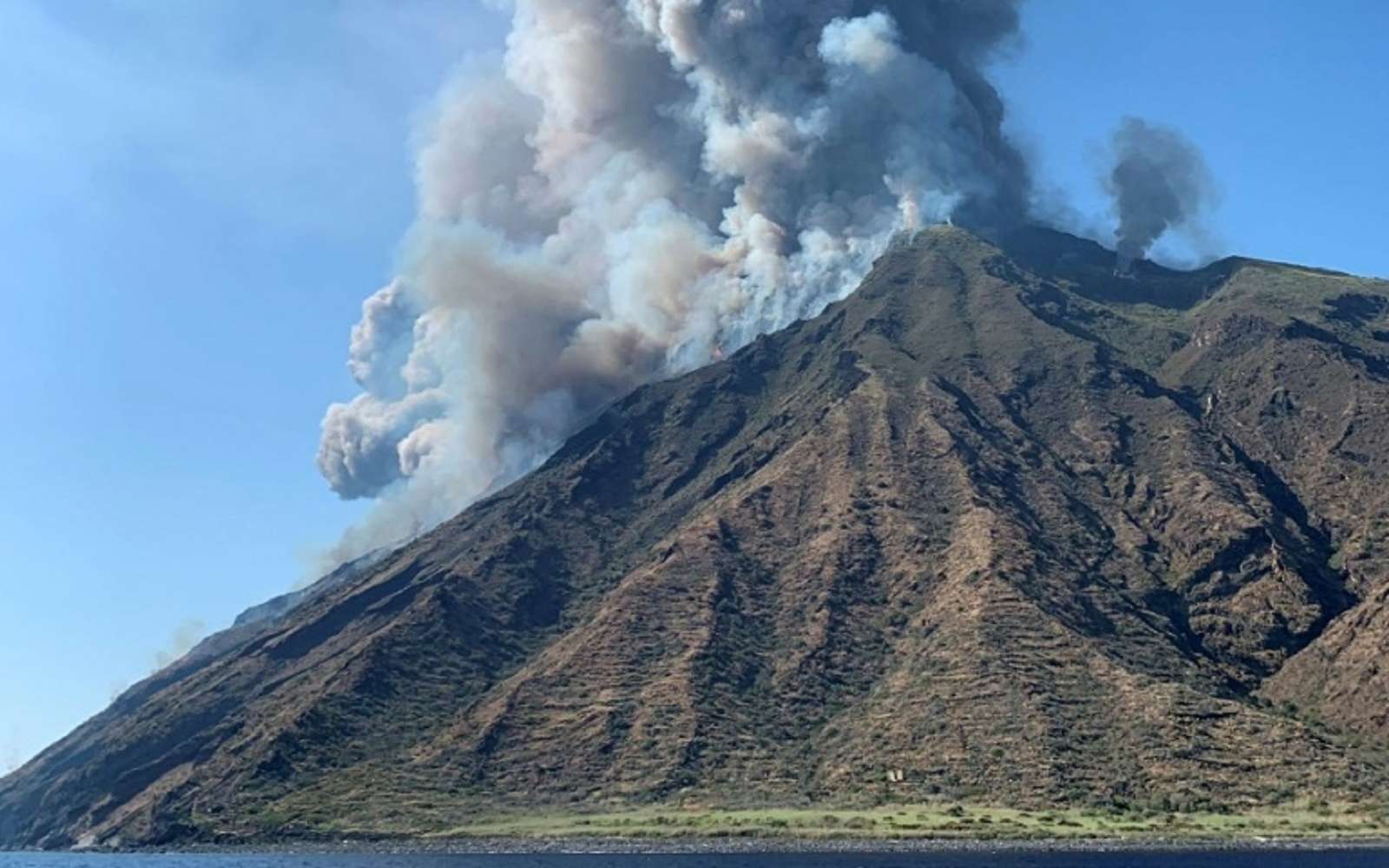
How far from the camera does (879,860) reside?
138875 mm

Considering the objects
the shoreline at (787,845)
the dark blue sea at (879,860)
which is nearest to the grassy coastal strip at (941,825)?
the shoreline at (787,845)

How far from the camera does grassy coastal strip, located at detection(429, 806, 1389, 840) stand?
14875cm

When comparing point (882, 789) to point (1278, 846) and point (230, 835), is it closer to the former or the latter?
point (1278, 846)

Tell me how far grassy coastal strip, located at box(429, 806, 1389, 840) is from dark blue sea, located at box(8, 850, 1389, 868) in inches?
302

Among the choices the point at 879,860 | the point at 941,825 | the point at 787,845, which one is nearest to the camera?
the point at 879,860

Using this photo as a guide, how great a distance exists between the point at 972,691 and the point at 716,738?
105 ft

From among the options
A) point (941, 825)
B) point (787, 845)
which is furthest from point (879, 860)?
point (941, 825)

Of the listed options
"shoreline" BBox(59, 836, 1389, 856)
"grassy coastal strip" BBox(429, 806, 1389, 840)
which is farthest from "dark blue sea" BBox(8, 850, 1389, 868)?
"grassy coastal strip" BBox(429, 806, 1389, 840)

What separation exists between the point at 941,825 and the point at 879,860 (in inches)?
730

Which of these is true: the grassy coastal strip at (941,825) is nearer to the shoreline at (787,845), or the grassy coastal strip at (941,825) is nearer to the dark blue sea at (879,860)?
the shoreline at (787,845)

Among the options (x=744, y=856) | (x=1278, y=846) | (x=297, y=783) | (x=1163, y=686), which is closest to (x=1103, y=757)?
(x=1163, y=686)

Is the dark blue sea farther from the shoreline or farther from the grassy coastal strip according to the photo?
the grassy coastal strip

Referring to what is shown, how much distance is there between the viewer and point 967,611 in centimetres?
19462

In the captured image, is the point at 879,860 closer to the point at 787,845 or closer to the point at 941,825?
the point at 787,845
